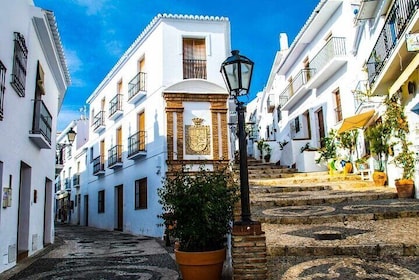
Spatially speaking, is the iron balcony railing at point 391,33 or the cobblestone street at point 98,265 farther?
the iron balcony railing at point 391,33

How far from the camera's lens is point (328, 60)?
52.6ft

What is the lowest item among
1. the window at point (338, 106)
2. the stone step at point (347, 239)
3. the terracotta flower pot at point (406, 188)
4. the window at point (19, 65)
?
the stone step at point (347, 239)

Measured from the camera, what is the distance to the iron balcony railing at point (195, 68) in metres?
15.6

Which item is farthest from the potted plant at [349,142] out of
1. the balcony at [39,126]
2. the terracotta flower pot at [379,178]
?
the balcony at [39,126]

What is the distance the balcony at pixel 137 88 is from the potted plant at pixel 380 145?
9404mm

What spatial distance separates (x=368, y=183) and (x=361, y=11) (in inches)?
208

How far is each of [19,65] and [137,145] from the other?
344 inches

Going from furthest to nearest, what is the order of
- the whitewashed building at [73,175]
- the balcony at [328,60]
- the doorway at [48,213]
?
1. the whitewashed building at [73,175]
2. the balcony at [328,60]
3. the doorway at [48,213]

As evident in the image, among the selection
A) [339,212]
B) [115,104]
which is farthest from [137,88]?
[339,212]

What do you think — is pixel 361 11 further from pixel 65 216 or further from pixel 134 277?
pixel 65 216

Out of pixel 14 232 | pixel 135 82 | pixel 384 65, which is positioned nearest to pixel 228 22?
pixel 135 82

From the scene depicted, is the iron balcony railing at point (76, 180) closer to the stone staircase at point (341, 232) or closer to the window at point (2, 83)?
the stone staircase at point (341, 232)

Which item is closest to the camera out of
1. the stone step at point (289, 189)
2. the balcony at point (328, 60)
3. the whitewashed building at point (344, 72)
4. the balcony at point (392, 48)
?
the balcony at point (392, 48)

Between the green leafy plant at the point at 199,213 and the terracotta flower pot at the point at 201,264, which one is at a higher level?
the green leafy plant at the point at 199,213
